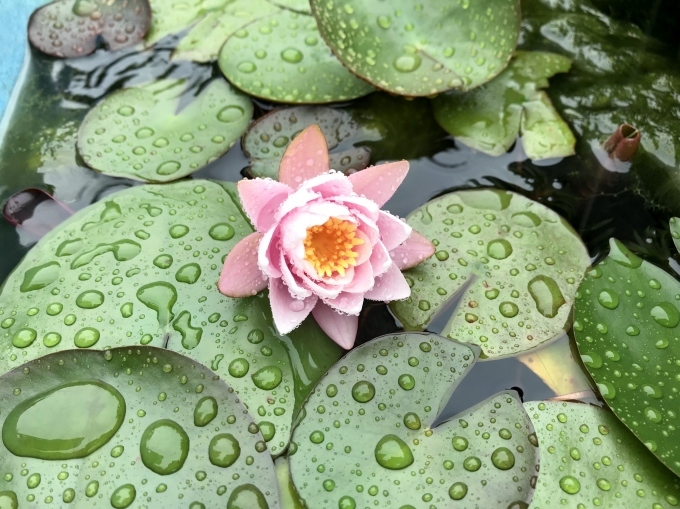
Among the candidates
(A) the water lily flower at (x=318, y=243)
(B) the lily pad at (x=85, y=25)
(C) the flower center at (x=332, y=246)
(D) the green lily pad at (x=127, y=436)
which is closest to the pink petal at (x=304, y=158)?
(A) the water lily flower at (x=318, y=243)

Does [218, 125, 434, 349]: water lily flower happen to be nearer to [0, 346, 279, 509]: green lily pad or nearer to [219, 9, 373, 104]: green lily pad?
[0, 346, 279, 509]: green lily pad

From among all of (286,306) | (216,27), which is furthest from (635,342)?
(216,27)

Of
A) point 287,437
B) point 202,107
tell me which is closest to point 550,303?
point 287,437

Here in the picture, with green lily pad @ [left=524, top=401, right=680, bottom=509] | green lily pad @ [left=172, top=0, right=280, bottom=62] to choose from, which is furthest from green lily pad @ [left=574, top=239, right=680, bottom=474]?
green lily pad @ [left=172, top=0, right=280, bottom=62]

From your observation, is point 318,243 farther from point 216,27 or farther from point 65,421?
point 216,27

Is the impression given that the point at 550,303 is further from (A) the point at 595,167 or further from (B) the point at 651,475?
(A) the point at 595,167

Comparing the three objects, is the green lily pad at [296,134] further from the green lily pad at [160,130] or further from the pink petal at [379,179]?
the pink petal at [379,179]
